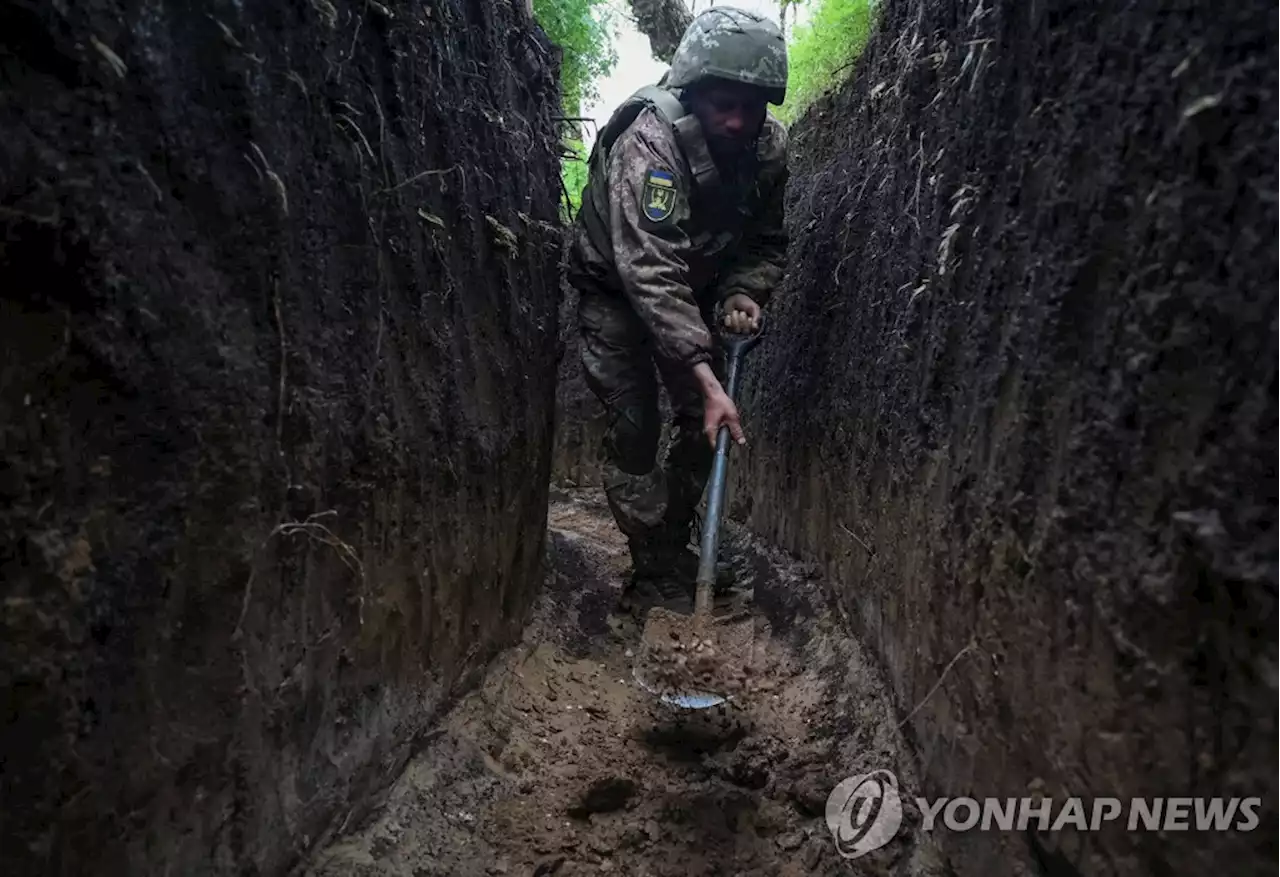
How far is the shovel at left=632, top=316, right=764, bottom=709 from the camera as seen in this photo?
7.80ft

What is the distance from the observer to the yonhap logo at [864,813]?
5.58 ft

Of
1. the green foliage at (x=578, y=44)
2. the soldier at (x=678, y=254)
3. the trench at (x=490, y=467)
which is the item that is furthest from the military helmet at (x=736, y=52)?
the green foliage at (x=578, y=44)

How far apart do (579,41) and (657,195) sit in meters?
3.04

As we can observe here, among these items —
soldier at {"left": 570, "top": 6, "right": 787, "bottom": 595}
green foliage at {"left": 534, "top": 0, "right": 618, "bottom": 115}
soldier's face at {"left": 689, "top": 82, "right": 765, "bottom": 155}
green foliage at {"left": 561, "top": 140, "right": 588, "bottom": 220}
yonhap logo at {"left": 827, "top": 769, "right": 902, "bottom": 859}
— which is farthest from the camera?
green foliage at {"left": 561, "top": 140, "right": 588, "bottom": 220}

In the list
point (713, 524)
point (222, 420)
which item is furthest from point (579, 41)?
point (222, 420)

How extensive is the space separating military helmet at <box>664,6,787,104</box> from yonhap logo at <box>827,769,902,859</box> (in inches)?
94.7

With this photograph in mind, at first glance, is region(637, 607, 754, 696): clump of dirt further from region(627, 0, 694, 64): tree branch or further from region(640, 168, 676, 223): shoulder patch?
region(627, 0, 694, 64): tree branch

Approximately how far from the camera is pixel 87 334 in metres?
0.95

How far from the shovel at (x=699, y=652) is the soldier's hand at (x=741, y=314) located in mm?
684

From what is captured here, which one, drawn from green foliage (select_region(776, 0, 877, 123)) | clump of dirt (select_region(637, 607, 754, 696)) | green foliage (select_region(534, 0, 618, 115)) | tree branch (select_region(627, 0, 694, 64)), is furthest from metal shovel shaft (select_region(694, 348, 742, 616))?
tree branch (select_region(627, 0, 694, 64))

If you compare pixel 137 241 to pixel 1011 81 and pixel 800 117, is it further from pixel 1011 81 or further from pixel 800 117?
pixel 800 117

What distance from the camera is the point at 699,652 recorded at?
243cm

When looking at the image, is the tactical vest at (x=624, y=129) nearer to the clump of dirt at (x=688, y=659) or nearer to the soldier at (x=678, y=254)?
the soldier at (x=678, y=254)

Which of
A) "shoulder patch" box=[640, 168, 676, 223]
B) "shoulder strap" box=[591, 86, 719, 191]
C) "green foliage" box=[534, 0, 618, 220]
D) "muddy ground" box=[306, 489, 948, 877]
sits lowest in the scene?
"muddy ground" box=[306, 489, 948, 877]
